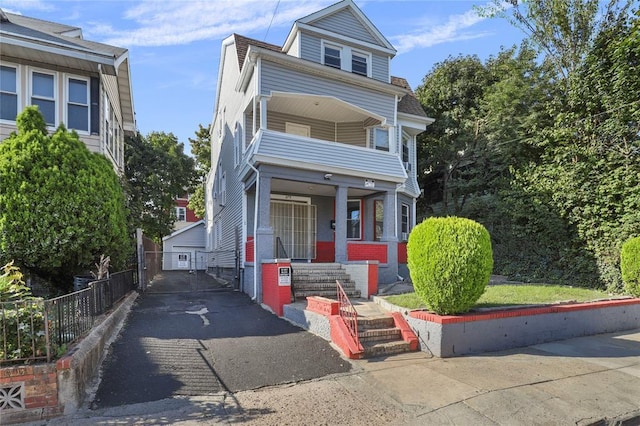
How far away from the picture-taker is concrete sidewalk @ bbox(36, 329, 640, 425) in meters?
4.04

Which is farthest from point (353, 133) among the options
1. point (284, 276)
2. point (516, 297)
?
point (516, 297)

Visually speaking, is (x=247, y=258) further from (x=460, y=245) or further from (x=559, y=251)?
(x=559, y=251)

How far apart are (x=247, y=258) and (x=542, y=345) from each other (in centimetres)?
789

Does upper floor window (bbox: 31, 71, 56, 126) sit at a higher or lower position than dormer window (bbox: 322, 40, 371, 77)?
lower

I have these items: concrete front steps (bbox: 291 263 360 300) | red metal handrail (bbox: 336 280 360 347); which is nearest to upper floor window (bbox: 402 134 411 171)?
concrete front steps (bbox: 291 263 360 300)

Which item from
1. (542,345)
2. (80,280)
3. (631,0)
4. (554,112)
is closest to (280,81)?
(80,280)

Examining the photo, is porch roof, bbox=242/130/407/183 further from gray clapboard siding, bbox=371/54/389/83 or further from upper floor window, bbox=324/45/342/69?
upper floor window, bbox=324/45/342/69

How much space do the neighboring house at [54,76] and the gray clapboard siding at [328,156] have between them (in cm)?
539

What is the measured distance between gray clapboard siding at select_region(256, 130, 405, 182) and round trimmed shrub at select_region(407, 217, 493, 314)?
5179mm

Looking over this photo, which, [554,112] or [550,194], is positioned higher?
[554,112]

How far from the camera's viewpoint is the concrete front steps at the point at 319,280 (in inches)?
366

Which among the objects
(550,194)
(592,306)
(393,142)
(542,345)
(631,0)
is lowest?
(542,345)

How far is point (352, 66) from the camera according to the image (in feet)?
45.4

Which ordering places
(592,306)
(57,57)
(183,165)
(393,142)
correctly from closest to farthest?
1. (592,306)
2. (57,57)
3. (393,142)
4. (183,165)
